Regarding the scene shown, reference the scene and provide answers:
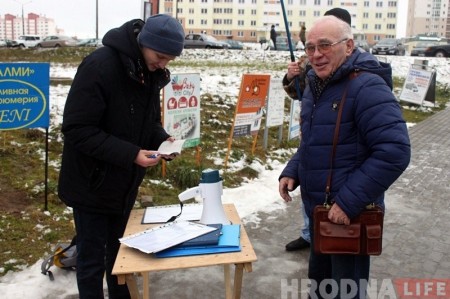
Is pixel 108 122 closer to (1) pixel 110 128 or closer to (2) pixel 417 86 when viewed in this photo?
(1) pixel 110 128

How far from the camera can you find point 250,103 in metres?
7.22

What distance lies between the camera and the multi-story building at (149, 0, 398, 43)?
9112cm

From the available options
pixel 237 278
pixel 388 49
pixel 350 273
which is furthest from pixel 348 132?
pixel 388 49

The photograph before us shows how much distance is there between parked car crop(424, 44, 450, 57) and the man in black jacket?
31264mm

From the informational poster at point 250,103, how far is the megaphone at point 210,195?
4.21 m

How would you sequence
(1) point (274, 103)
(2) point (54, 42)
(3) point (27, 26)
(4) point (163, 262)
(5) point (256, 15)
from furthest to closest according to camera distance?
(3) point (27, 26) → (5) point (256, 15) → (2) point (54, 42) → (1) point (274, 103) → (4) point (163, 262)

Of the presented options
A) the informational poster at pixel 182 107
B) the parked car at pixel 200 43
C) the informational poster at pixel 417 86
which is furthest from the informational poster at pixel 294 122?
the parked car at pixel 200 43

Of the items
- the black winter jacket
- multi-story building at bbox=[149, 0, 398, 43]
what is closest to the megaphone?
the black winter jacket

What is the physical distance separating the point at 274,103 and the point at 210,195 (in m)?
5.43

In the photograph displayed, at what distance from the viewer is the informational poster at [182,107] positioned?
5.95 metres

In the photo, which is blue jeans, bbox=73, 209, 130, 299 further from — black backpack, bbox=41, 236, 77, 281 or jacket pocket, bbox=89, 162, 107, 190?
black backpack, bbox=41, 236, 77, 281

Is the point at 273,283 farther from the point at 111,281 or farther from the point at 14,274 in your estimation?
the point at 14,274

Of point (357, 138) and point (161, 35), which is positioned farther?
point (161, 35)

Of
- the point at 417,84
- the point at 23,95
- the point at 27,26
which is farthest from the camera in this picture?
the point at 27,26
